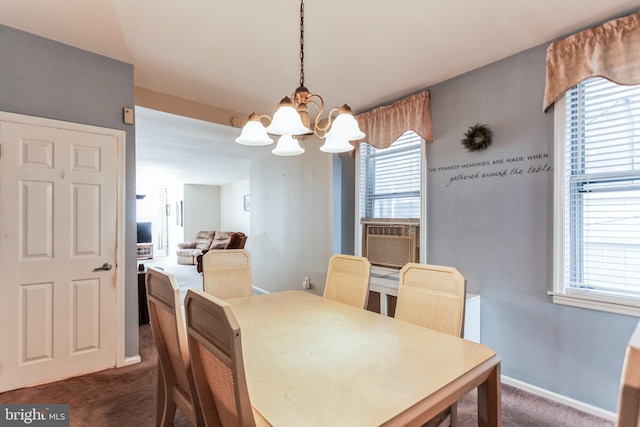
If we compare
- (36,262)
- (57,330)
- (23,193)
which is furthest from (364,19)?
(57,330)

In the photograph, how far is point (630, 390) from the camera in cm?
59

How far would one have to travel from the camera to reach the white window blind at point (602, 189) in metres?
1.92

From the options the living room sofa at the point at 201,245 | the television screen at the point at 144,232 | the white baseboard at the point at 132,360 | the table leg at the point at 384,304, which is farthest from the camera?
the television screen at the point at 144,232

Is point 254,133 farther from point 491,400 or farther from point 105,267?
point 105,267

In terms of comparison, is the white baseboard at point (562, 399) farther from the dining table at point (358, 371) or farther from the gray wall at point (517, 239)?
the dining table at point (358, 371)

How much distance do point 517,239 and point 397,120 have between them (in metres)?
1.58

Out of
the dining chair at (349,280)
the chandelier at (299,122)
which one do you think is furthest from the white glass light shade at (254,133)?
the dining chair at (349,280)

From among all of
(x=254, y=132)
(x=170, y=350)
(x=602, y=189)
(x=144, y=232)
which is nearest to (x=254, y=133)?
(x=254, y=132)

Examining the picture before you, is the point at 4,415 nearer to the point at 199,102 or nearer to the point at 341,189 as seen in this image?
the point at 199,102

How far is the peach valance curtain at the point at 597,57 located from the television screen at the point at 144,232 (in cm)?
977

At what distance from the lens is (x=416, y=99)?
3002mm

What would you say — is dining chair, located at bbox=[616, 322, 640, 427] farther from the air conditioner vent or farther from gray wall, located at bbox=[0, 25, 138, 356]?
gray wall, located at bbox=[0, 25, 138, 356]

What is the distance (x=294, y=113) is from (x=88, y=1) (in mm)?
1562

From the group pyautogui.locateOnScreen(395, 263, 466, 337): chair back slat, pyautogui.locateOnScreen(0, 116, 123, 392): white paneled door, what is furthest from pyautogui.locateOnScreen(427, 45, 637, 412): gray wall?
pyautogui.locateOnScreen(0, 116, 123, 392): white paneled door
